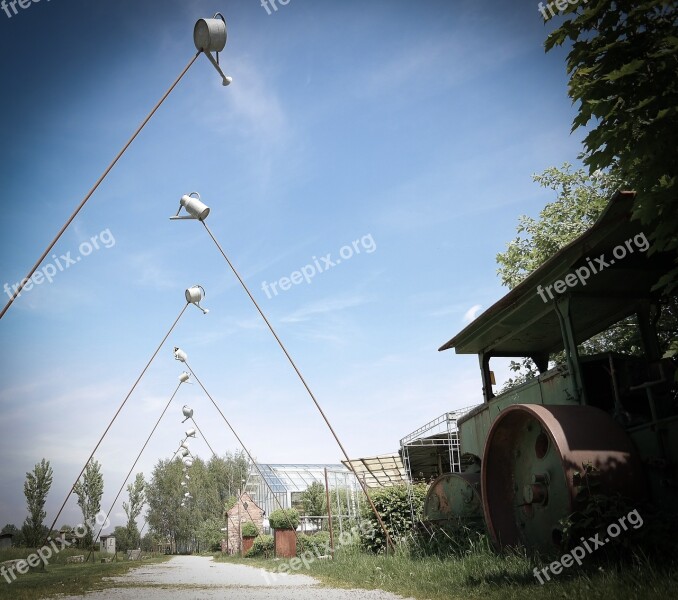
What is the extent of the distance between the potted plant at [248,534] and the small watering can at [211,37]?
19106 mm

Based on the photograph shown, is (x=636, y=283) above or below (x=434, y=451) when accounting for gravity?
above

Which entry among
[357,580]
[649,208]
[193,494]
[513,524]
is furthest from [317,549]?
[193,494]

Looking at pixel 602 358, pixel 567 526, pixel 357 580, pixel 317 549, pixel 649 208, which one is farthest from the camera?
pixel 317 549

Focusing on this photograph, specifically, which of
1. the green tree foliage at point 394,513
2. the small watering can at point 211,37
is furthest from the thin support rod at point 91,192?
the green tree foliage at point 394,513

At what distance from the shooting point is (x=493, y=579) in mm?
5480

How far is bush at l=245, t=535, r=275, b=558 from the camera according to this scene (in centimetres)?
1829

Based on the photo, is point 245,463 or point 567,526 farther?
point 245,463

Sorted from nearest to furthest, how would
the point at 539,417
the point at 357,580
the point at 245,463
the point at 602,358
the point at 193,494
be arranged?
the point at 539,417
the point at 602,358
the point at 357,580
the point at 193,494
the point at 245,463

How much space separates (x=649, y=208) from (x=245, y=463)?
51792 mm

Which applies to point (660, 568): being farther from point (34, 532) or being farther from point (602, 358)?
point (34, 532)

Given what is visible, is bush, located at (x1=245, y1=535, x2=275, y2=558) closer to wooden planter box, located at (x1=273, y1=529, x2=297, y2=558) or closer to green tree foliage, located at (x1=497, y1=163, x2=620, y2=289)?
wooden planter box, located at (x1=273, y1=529, x2=297, y2=558)

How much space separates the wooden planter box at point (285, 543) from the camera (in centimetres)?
1669

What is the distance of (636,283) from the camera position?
6.75 meters

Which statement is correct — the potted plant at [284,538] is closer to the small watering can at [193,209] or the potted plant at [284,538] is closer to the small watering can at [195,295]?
the small watering can at [195,295]
